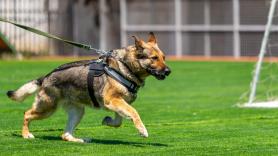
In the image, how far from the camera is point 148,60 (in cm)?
1200

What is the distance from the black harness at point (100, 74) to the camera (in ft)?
39.8

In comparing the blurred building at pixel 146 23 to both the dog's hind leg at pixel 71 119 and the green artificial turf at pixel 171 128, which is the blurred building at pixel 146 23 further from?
the dog's hind leg at pixel 71 119

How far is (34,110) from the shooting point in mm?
12875

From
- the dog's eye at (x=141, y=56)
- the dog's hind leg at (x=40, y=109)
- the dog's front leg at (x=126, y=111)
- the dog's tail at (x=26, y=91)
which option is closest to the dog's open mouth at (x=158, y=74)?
the dog's eye at (x=141, y=56)

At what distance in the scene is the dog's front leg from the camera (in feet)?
37.9

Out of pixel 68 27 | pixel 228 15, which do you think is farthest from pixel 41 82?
pixel 68 27

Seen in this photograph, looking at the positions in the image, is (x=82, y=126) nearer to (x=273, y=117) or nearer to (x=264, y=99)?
(x=273, y=117)

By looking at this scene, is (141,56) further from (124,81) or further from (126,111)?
(126,111)

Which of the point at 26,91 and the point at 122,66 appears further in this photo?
the point at 26,91

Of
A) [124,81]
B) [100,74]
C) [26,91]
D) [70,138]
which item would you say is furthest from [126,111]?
[26,91]

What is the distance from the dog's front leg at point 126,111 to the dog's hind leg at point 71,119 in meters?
0.86

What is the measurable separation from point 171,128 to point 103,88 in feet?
8.19

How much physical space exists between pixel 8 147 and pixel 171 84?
41.3ft

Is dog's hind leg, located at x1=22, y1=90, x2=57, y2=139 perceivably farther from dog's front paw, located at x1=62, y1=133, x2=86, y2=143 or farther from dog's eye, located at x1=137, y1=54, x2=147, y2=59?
dog's eye, located at x1=137, y1=54, x2=147, y2=59
